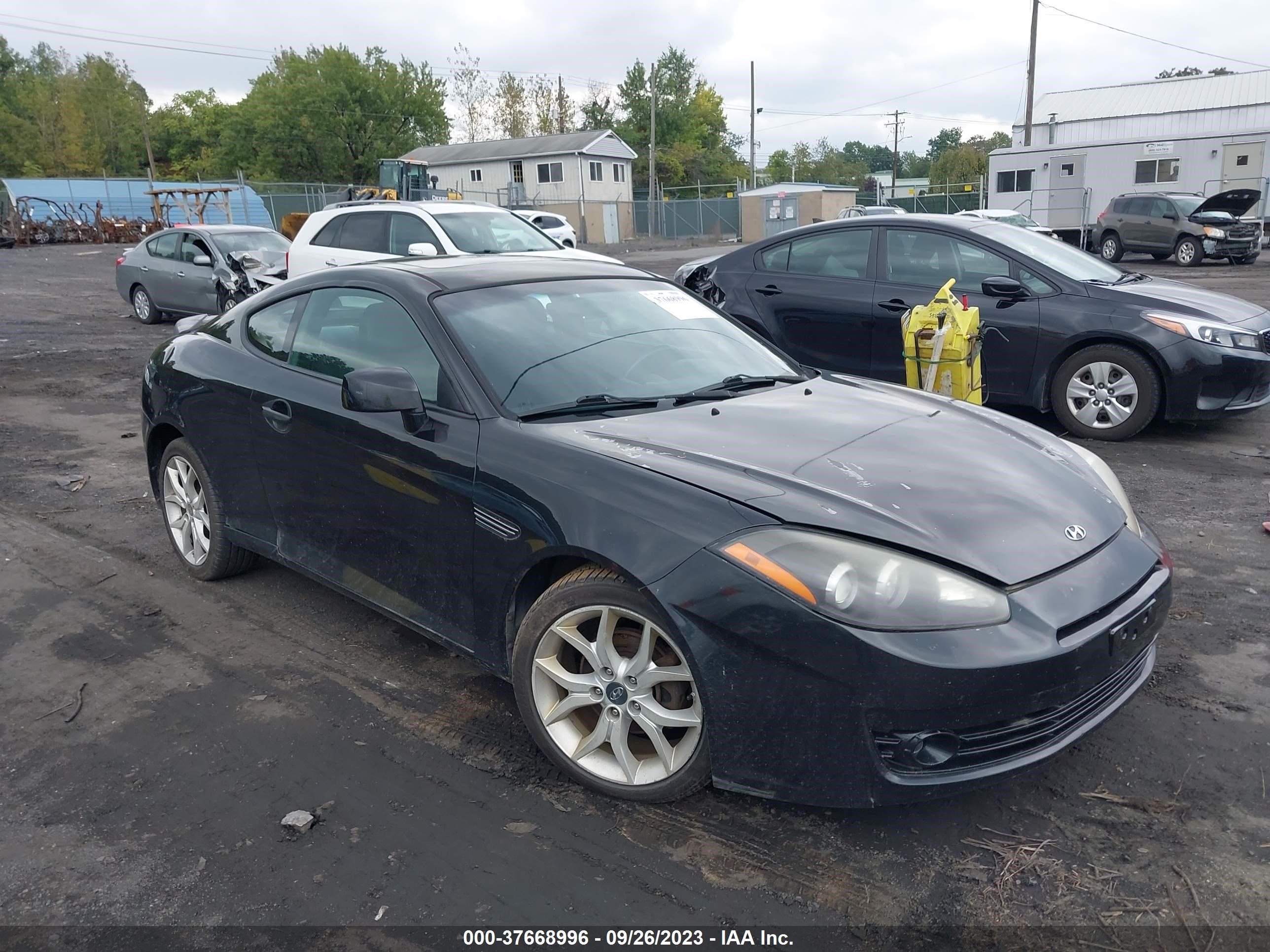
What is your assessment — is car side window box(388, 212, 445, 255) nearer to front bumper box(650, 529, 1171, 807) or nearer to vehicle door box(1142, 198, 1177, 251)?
front bumper box(650, 529, 1171, 807)

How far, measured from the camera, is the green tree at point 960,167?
77731mm

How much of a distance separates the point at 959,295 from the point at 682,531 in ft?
17.4

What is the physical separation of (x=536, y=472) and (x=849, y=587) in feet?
3.37

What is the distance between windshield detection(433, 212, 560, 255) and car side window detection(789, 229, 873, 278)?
13.0 feet

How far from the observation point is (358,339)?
379cm

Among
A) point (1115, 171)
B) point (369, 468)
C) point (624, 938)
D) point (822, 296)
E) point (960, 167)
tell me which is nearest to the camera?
point (624, 938)

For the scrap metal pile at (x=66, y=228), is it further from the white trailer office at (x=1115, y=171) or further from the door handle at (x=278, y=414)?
the door handle at (x=278, y=414)

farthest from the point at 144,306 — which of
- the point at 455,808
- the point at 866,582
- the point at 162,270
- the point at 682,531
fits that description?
the point at 866,582

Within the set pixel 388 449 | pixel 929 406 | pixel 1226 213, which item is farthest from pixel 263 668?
pixel 1226 213

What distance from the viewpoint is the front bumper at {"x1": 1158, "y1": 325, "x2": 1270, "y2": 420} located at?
6.42 metres

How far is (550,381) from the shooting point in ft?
11.1

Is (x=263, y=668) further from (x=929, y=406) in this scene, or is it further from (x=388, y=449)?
(x=929, y=406)

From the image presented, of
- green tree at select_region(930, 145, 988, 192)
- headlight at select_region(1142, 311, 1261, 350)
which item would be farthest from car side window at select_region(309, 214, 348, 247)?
green tree at select_region(930, 145, 988, 192)

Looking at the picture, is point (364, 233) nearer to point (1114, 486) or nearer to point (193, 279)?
point (193, 279)
